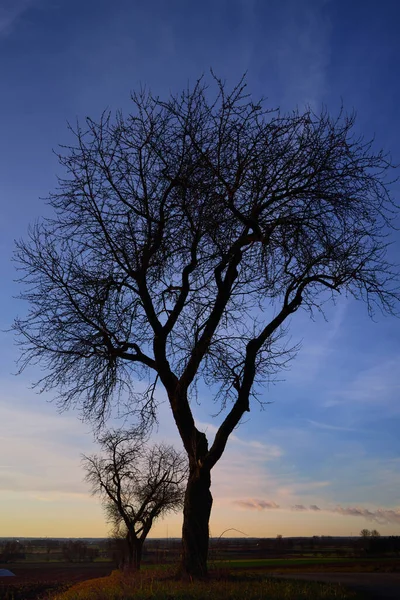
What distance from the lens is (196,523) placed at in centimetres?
1173

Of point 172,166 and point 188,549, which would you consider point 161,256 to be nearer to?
point 172,166

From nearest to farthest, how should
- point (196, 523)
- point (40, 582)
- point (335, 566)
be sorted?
point (196, 523)
point (335, 566)
point (40, 582)

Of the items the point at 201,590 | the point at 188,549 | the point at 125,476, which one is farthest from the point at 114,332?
the point at 125,476

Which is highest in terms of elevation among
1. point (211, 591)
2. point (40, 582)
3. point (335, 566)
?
point (335, 566)

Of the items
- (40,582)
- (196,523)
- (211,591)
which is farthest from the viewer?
(40,582)

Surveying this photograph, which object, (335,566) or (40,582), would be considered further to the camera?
(40,582)

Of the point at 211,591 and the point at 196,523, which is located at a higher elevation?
the point at 196,523

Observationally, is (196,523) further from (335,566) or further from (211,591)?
(335,566)

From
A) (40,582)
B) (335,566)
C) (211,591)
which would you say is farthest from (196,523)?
(40,582)

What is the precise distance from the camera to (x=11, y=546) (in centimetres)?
13562

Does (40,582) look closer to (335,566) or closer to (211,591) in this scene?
(335,566)

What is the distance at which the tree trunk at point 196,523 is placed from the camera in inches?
453

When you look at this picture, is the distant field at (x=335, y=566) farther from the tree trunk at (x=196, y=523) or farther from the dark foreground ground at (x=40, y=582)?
the dark foreground ground at (x=40, y=582)

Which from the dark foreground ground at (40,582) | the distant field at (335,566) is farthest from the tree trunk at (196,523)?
the dark foreground ground at (40,582)
